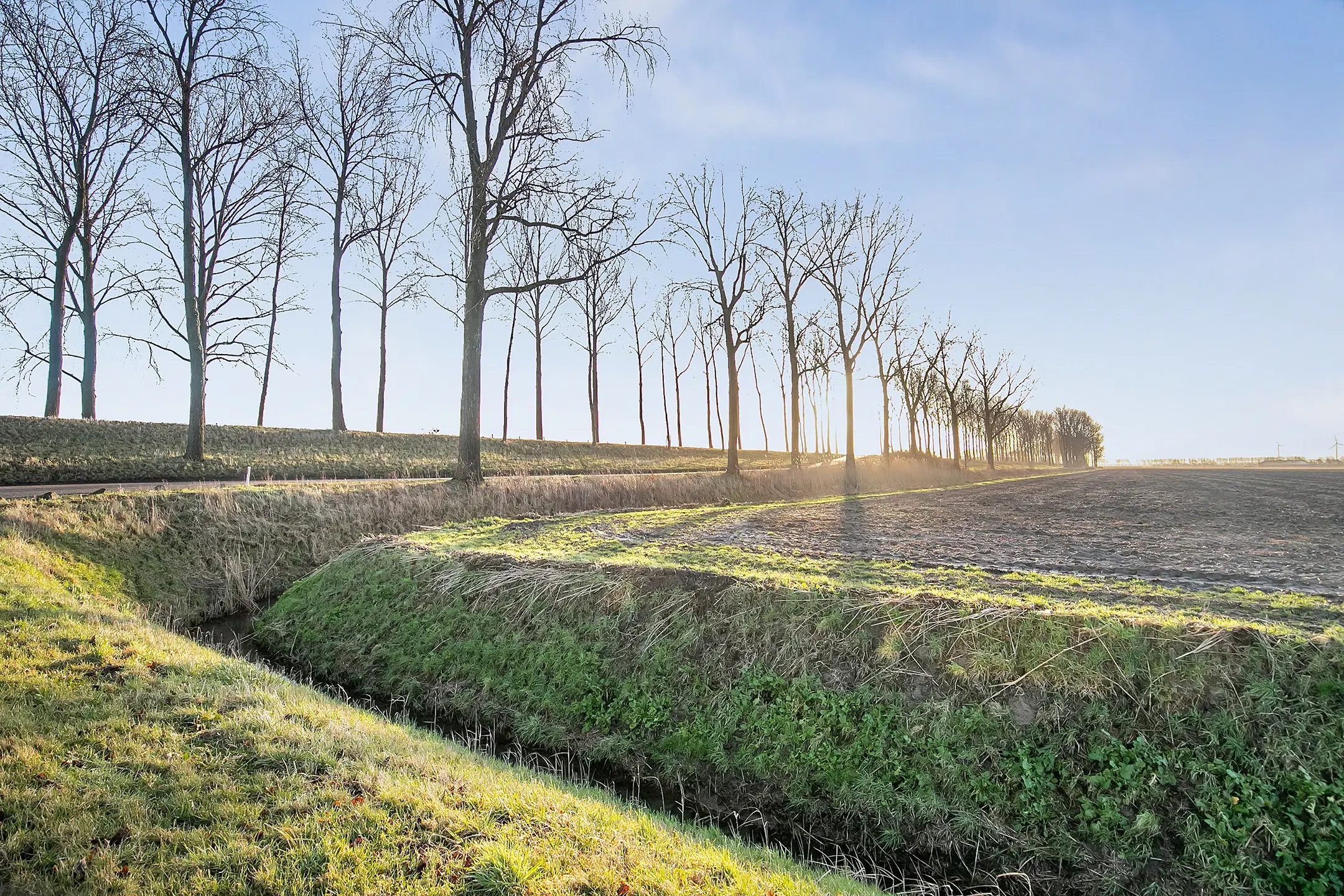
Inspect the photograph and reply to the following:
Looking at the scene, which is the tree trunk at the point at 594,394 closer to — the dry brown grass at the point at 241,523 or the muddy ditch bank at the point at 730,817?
the dry brown grass at the point at 241,523

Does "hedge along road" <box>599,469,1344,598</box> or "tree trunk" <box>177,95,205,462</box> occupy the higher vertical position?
"tree trunk" <box>177,95,205,462</box>

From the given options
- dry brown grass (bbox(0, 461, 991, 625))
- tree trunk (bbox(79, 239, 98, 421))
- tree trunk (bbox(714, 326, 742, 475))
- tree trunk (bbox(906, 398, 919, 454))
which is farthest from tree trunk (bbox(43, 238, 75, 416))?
tree trunk (bbox(906, 398, 919, 454))

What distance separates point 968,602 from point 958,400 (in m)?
59.5

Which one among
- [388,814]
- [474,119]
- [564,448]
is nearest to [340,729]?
[388,814]

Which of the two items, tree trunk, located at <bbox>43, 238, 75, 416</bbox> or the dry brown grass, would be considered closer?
the dry brown grass

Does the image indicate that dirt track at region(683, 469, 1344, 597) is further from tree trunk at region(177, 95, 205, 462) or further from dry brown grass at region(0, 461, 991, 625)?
tree trunk at region(177, 95, 205, 462)

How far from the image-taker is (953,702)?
577 centimetres

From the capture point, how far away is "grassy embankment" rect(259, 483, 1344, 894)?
184 inches

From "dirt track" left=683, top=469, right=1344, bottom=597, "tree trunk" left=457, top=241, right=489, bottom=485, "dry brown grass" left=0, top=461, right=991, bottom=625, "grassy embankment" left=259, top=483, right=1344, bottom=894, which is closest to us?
"grassy embankment" left=259, top=483, right=1344, bottom=894

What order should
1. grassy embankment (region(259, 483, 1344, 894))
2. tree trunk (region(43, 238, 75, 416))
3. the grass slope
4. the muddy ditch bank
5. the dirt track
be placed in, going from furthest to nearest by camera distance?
1. tree trunk (region(43, 238, 75, 416))
2. the dirt track
3. the muddy ditch bank
4. grassy embankment (region(259, 483, 1344, 894))
5. the grass slope

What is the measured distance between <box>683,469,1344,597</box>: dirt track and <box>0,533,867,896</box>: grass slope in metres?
6.35

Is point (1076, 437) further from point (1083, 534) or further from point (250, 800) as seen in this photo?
point (250, 800)

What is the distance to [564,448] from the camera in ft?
139

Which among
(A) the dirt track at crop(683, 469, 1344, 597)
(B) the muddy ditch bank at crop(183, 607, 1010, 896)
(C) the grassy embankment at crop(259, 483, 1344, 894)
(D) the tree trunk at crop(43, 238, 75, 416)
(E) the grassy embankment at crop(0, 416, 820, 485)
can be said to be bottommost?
(B) the muddy ditch bank at crop(183, 607, 1010, 896)
